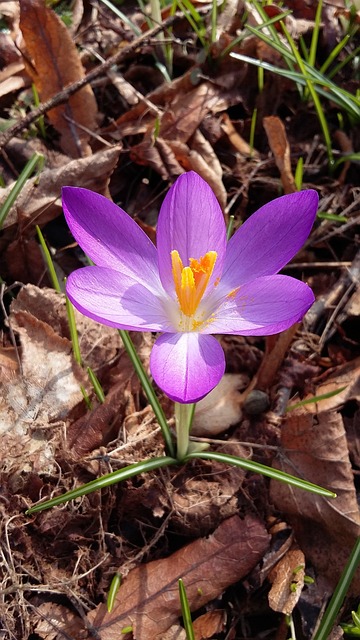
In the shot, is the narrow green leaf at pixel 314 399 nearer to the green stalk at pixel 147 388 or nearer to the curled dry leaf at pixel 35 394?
the green stalk at pixel 147 388

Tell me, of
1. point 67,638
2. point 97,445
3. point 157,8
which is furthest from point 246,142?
point 67,638

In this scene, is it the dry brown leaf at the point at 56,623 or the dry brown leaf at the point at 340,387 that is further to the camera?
the dry brown leaf at the point at 340,387

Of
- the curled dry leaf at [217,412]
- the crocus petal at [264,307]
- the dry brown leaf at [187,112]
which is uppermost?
the dry brown leaf at [187,112]

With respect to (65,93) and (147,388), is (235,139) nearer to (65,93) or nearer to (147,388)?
(65,93)

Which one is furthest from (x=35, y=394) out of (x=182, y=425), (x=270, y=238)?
(x=270, y=238)

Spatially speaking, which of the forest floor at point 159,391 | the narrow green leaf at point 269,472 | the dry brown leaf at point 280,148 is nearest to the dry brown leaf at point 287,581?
the forest floor at point 159,391

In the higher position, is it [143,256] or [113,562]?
[143,256]

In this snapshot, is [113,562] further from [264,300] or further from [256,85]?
[256,85]
